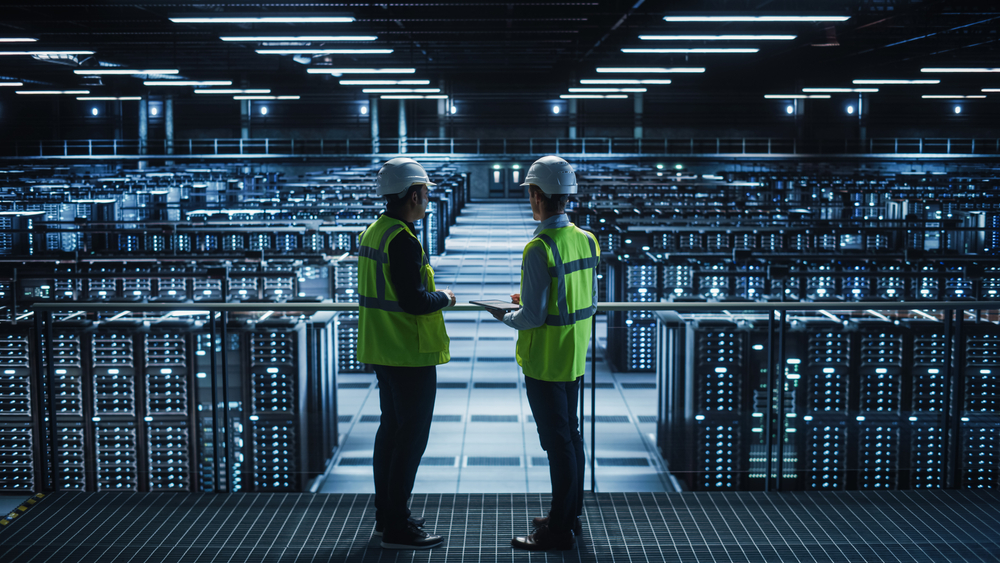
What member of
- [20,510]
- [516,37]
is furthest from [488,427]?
[516,37]

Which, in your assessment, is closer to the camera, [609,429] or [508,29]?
[609,429]

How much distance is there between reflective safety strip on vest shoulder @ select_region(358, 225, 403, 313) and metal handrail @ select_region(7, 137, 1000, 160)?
37183mm

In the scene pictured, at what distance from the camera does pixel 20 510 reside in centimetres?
399

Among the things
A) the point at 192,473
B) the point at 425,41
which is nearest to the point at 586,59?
the point at 425,41

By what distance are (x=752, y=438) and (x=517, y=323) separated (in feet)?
11.4

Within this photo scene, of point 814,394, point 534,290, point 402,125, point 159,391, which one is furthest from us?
point 402,125

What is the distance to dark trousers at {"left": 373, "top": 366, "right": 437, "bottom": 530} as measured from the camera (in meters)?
3.31

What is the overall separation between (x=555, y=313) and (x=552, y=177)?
1.73ft

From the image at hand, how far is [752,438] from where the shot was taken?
6008 millimetres

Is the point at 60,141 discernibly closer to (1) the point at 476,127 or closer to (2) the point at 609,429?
(1) the point at 476,127

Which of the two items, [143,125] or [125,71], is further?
[143,125]

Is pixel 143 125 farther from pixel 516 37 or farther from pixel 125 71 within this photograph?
pixel 125 71

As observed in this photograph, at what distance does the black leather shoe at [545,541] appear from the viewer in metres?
3.48

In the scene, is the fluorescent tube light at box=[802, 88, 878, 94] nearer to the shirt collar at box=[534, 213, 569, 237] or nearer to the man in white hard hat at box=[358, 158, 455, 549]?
the shirt collar at box=[534, 213, 569, 237]
